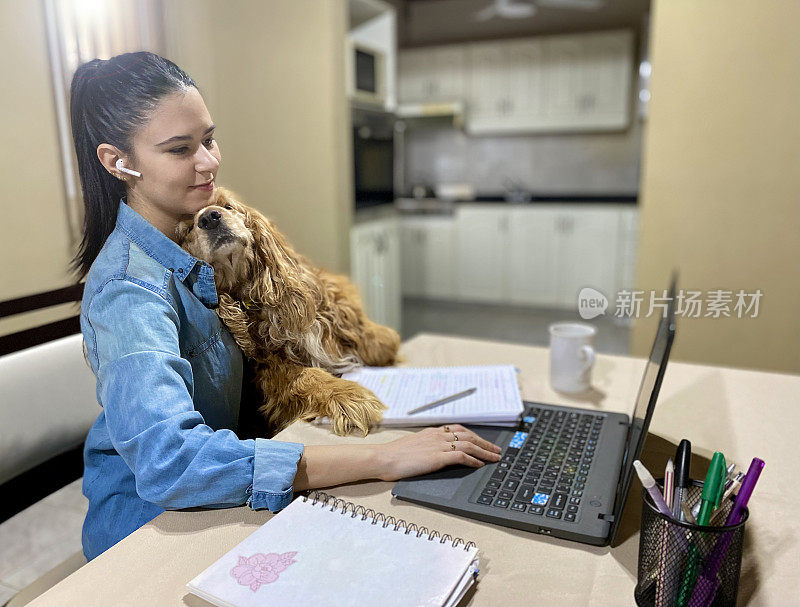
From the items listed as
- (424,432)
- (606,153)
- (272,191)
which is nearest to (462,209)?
(606,153)

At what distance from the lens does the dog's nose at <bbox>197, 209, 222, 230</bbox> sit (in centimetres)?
82

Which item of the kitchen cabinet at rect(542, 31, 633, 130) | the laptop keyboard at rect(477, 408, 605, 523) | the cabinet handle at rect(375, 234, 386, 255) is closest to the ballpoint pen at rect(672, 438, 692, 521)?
the laptop keyboard at rect(477, 408, 605, 523)

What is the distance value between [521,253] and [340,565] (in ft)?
14.6

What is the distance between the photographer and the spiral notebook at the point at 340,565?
1.90ft

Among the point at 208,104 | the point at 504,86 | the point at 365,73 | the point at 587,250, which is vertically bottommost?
the point at 587,250

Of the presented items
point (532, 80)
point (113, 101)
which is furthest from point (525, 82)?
point (113, 101)

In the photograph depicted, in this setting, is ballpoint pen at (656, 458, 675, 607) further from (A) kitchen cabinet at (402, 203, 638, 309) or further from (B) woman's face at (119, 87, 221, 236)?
(A) kitchen cabinet at (402, 203, 638, 309)

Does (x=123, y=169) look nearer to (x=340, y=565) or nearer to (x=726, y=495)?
(x=340, y=565)

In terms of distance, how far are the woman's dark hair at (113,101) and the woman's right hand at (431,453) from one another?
0.51 meters

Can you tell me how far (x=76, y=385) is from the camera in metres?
1.13

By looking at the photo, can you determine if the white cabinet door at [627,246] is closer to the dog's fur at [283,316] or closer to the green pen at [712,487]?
the dog's fur at [283,316]

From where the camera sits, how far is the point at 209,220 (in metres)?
0.82

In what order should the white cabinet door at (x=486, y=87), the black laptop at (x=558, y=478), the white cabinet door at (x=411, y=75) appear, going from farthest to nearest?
the white cabinet door at (x=411, y=75) → the white cabinet door at (x=486, y=87) → the black laptop at (x=558, y=478)

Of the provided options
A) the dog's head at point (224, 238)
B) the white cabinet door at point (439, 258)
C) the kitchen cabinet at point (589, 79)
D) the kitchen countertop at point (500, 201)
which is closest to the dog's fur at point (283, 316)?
the dog's head at point (224, 238)
